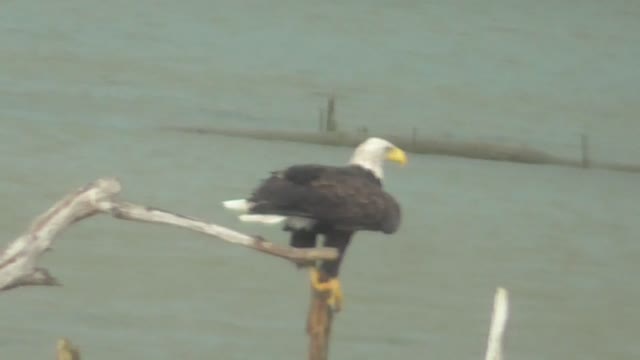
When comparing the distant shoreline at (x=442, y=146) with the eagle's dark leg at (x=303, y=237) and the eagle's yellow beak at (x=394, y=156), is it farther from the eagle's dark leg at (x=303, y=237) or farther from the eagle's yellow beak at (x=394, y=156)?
the eagle's dark leg at (x=303, y=237)

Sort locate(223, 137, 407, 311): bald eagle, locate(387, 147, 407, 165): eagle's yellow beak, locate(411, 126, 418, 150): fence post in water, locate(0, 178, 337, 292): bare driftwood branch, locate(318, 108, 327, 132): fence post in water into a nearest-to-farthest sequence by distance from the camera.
Result: locate(0, 178, 337, 292): bare driftwood branch
locate(223, 137, 407, 311): bald eagle
locate(387, 147, 407, 165): eagle's yellow beak
locate(411, 126, 418, 150): fence post in water
locate(318, 108, 327, 132): fence post in water

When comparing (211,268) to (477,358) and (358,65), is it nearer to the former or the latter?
(477,358)

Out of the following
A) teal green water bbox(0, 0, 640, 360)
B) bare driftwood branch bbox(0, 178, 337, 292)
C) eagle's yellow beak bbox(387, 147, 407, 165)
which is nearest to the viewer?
bare driftwood branch bbox(0, 178, 337, 292)

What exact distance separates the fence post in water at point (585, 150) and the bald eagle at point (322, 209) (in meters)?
6.02

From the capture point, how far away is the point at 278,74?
12828mm

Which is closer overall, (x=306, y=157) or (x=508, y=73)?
(x=306, y=157)

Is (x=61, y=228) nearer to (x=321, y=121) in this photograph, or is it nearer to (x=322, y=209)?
(x=322, y=209)

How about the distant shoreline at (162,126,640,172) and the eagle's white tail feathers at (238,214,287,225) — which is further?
the distant shoreline at (162,126,640,172)

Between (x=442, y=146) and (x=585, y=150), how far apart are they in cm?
73

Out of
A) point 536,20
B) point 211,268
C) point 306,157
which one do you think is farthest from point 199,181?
point 536,20

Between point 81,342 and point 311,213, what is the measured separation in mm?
2670

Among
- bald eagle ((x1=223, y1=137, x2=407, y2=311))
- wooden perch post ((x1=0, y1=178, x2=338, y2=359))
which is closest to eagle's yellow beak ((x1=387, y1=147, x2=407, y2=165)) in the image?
bald eagle ((x1=223, y1=137, x2=407, y2=311))

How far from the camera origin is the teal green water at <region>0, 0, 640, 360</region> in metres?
8.04

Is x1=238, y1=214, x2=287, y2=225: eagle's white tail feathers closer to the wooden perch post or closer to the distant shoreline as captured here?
the wooden perch post
